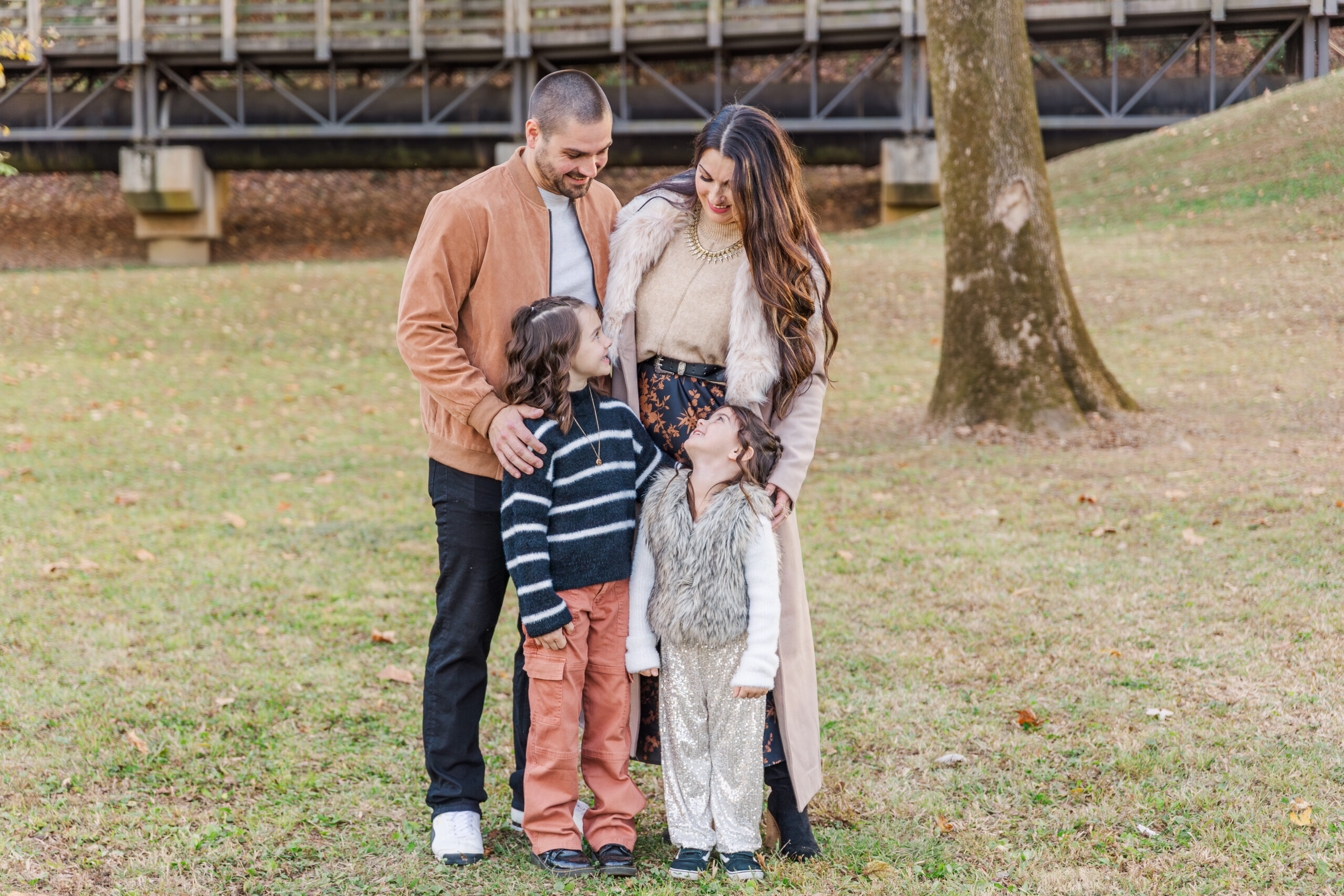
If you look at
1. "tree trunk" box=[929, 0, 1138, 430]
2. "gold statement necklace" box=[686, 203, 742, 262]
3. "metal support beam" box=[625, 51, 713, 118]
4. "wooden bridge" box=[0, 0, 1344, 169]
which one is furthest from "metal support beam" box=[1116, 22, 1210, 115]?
"gold statement necklace" box=[686, 203, 742, 262]

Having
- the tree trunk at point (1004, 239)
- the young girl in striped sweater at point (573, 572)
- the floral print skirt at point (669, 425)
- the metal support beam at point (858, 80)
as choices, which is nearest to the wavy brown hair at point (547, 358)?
the young girl in striped sweater at point (573, 572)

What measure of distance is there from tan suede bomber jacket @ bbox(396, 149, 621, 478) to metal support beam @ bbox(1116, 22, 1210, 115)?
66.7 feet

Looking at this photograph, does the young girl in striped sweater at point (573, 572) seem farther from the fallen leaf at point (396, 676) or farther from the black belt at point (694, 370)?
the fallen leaf at point (396, 676)

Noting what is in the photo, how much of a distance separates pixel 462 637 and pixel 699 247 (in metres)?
1.22

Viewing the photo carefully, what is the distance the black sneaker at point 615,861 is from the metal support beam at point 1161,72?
68.3 feet

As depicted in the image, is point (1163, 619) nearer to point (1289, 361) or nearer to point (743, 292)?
point (743, 292)

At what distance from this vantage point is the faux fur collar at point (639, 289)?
2.89m

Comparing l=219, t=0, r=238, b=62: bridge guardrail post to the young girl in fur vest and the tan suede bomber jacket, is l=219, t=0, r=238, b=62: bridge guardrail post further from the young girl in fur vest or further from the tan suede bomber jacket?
the young girl in fur vest

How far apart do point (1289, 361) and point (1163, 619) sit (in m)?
5.97

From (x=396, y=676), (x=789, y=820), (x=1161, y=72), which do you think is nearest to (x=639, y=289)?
(x=789, y=820)

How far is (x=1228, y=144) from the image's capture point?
649 inches

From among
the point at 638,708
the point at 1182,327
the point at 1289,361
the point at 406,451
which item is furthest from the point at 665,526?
the point at 1182,327

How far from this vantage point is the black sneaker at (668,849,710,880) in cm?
289

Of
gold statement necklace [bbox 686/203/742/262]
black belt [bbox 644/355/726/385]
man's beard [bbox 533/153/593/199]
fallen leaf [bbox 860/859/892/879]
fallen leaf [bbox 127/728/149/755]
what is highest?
man's beard [bbox 533/153/593/199]
